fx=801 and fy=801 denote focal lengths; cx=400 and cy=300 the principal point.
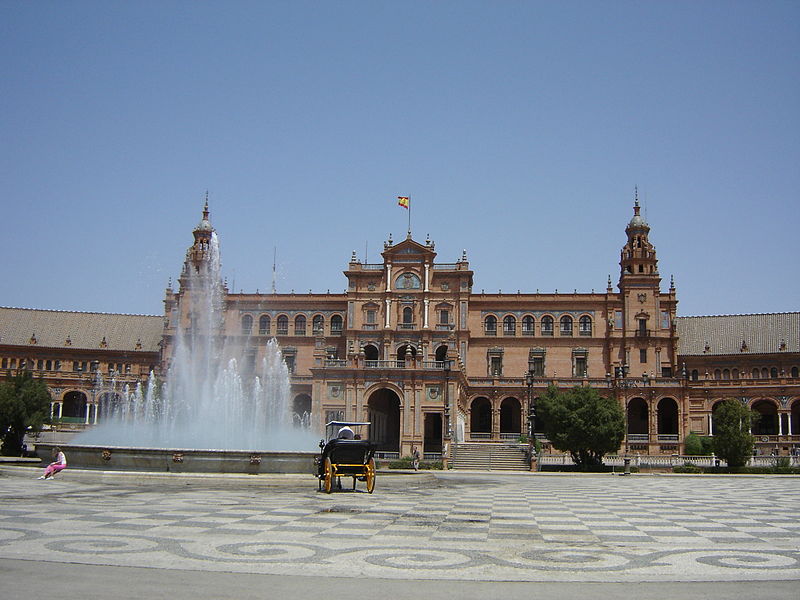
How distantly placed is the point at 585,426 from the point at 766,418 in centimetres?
3834

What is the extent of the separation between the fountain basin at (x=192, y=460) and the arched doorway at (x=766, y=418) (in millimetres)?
62313

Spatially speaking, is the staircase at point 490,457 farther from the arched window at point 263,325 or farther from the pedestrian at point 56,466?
the arched window at point 263,325

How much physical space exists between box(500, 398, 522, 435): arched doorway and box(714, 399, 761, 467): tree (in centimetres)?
2914

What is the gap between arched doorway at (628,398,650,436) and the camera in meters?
77.0

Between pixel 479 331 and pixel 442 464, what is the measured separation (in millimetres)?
31312

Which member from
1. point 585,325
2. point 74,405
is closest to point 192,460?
point 585,325

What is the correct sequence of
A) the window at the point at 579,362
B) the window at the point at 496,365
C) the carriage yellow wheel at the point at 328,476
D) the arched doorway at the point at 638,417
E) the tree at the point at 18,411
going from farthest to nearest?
the window at the point at 496,365 < the window at the point at 579,362 < the arched doorway at the point at 638,417 < the tree at the point at 18,411 < the carriage yellow wheel at the point at 328,476

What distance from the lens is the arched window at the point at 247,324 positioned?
83.8m

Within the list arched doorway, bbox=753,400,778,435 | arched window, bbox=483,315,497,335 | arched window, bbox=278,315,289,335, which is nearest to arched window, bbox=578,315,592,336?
arched window, bbox=483,315,497,335

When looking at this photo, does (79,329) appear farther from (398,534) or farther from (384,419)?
(398,534)

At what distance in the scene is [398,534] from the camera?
14875 millimetres

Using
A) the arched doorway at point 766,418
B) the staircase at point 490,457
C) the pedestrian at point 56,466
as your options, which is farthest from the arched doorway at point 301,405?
the pedestrian at point 56,466

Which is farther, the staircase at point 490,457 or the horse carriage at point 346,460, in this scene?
the staircase at point 490,457

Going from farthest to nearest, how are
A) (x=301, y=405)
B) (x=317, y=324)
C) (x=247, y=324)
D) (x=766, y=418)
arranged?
(x=247, y=324)
(x=317, y=324)
(x=301, y=405)
(x=766, y=418)
